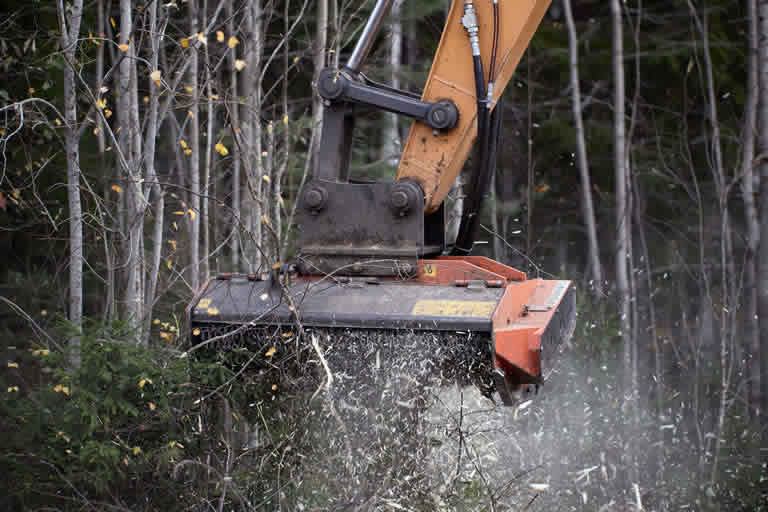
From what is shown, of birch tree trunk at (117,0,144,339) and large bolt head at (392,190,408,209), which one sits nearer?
large bolt head at (392,190,408,209)

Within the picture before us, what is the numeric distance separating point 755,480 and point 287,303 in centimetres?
502

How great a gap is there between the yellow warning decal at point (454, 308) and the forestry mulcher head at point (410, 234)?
0.01 metres

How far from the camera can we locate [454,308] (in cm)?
479

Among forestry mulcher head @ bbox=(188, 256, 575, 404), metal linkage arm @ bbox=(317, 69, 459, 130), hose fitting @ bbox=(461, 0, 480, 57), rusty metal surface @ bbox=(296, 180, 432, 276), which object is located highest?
hose fitting @ bbox=(461, 0, 480, 57)

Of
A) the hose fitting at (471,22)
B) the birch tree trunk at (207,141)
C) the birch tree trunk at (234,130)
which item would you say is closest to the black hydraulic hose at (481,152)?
the hose fitting at (471,22)

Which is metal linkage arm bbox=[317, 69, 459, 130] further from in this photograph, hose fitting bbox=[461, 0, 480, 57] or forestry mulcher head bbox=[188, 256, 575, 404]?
forestry mulcher head bbox=[188, 256, 575, 404]

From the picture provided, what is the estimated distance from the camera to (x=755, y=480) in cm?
780

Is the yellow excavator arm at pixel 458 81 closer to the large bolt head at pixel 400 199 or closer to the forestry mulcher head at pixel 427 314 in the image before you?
the large bolt head at pixel 400 199

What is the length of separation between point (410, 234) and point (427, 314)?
83cm

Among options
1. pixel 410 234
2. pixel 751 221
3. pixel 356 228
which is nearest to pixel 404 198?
pixel 410 234

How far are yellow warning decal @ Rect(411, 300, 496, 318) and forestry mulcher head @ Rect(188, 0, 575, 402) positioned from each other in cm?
1

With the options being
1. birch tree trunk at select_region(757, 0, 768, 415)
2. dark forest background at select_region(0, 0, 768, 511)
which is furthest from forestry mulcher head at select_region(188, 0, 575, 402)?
birch tree trunk at select_region(757, 0, 768, 415)

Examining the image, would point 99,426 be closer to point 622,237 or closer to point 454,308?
point 454,308

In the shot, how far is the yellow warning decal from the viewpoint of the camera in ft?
15.5
